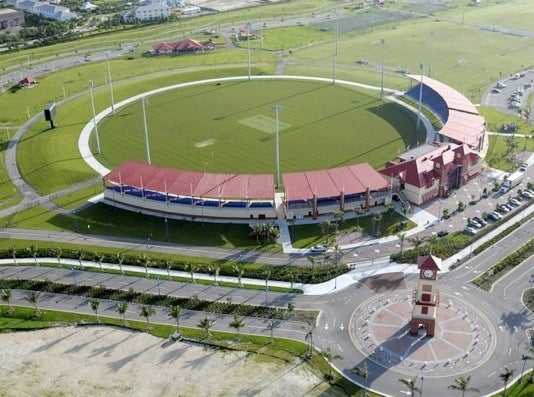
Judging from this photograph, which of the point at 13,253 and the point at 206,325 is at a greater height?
the point at 13,253

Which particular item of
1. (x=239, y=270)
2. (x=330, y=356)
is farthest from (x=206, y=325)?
(x=330, y=356)

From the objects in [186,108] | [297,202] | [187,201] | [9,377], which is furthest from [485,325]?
[186,108]

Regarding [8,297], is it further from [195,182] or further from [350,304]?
[350,304]

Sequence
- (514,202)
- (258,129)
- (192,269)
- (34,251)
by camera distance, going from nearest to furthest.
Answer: (192,269)
(34,251)
(514,202)
(258,129)

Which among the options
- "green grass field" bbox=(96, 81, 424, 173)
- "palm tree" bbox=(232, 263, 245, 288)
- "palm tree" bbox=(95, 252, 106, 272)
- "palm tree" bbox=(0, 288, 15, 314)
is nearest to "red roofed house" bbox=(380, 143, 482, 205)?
"green grass field" bbox=(96, 81, 424, 173)

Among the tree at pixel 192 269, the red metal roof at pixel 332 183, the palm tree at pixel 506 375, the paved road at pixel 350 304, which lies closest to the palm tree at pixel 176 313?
the paved road at pixel 350 304

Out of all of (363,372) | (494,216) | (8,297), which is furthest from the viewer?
(494,216)
